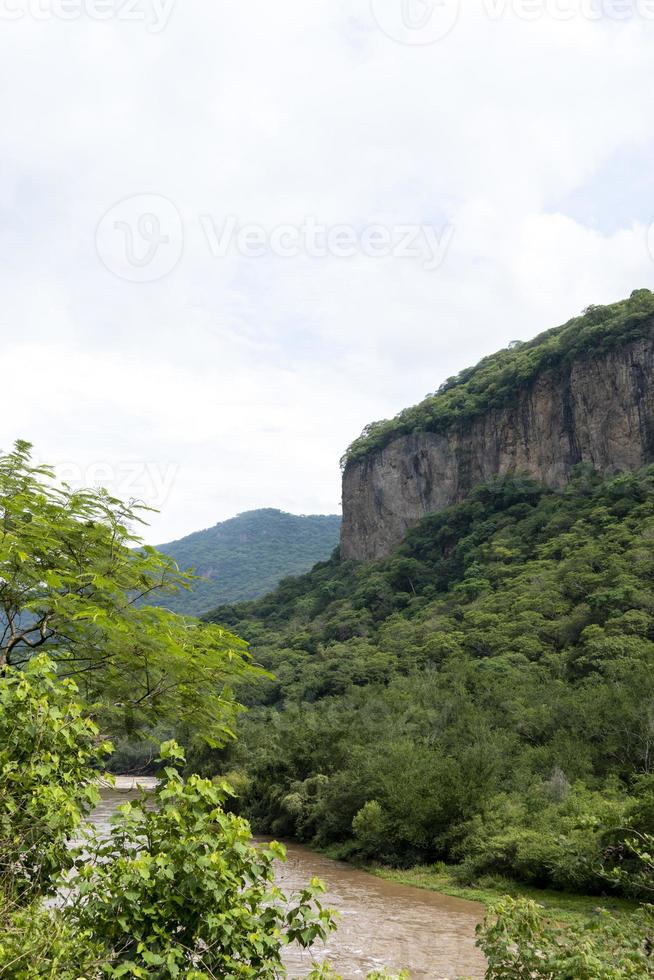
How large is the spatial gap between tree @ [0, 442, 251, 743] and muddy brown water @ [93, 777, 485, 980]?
14.1 feet

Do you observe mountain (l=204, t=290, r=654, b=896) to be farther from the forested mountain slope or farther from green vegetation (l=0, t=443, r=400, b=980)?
green vegetation (l=0, t=443, r=400, b=980)

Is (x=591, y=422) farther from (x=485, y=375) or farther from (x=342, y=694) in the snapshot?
(x=342, y=694)

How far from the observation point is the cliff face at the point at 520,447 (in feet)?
209

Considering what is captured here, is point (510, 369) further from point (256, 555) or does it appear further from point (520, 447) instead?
point (256, 555)

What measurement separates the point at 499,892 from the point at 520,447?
182 ft

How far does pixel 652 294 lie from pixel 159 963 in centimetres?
7230

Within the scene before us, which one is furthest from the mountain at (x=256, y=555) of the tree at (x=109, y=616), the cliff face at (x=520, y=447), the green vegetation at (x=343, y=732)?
the tree at (x=109, y=616)

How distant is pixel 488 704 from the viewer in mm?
35750

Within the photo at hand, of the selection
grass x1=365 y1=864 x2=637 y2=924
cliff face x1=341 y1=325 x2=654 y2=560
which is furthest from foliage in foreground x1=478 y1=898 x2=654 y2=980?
cliff face x1=341 y1=325 x2=654 y2=560

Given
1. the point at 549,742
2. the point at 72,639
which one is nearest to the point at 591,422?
the point at 549,742

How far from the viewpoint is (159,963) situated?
364cm

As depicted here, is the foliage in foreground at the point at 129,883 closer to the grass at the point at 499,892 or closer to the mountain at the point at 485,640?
the mountain at the point at 485,640

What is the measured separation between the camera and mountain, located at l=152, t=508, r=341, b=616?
143125mm

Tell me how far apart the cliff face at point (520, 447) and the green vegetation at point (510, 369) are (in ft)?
3.01
